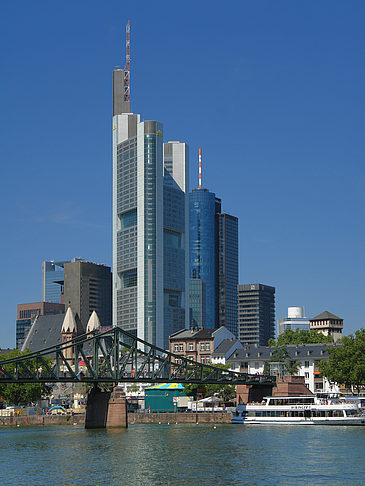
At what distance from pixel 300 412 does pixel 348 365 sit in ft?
104

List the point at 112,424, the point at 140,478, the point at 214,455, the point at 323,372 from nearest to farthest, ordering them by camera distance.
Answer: the point at 140,478 < the point at 214,455 < the point at 112,424 < the point at 323,372

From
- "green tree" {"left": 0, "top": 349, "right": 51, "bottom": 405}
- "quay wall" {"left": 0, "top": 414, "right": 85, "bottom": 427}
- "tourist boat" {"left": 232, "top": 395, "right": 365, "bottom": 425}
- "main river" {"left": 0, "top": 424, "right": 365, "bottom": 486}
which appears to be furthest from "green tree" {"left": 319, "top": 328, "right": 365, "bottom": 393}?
"green tree" {"left": 0, "top": 349, "right": 51, "bottom": 405}

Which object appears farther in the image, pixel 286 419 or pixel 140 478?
pixel 286 419

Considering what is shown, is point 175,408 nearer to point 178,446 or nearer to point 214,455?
point 178,446

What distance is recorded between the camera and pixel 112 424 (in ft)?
408

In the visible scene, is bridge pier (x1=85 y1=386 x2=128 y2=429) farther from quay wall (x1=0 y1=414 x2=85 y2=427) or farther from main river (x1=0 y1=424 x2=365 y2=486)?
quay wall (x1=0 y1=414 x2=85 y2=427)

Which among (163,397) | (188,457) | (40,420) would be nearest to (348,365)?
(163,397)

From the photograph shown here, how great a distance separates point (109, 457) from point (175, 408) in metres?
83.0

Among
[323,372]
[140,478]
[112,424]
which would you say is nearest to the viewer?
[140,478]

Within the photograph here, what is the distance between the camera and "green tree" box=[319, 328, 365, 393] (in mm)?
154750

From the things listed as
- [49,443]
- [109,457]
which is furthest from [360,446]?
[49,443]

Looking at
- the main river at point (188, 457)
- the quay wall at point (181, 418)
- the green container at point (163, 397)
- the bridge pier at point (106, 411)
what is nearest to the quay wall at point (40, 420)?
the quay wall at point (181, 418)

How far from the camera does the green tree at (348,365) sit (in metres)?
155

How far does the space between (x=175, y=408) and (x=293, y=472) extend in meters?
96.5
